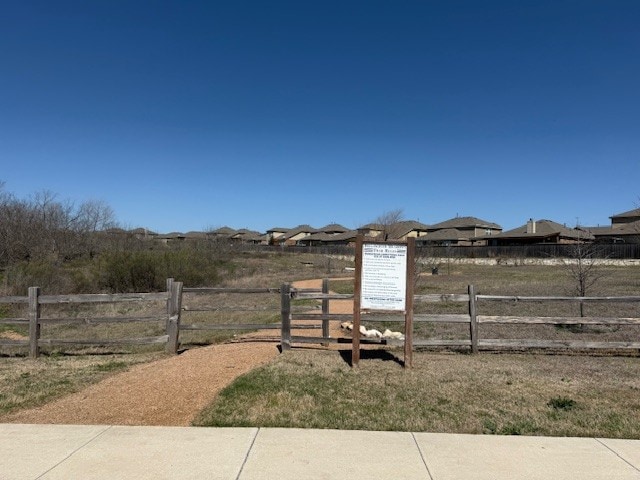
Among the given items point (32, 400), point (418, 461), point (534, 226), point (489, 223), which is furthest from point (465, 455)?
point (489, 223)

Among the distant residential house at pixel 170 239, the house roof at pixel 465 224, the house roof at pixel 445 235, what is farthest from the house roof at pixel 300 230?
the house roof at pixel 445 235

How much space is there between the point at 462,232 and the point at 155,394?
99059mm

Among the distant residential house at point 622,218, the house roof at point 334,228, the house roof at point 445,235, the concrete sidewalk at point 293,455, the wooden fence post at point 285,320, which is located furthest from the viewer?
the house roof at point 334,228

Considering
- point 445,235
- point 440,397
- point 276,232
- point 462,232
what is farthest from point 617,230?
point 276,232

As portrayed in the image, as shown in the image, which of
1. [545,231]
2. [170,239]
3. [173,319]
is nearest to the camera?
[173,319]

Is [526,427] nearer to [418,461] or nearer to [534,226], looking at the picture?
[418,461]

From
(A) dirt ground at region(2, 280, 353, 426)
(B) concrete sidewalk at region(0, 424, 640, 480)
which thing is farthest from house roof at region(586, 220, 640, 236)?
(B) concrete sidewalk at region(0, 424, 640, 480)

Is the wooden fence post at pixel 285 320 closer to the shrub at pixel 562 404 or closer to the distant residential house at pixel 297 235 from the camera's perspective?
the shrub at pixel 562 404

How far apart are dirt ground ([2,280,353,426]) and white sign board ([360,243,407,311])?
211 cm

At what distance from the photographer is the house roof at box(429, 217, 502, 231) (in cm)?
10194

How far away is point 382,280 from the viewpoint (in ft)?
27.7

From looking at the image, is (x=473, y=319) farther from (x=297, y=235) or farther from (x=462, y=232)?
(x=297, y=235)

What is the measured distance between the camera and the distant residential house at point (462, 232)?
95812 millimetres

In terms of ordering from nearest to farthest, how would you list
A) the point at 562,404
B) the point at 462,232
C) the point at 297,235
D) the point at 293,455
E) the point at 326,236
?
the point at 293,455 < the point at 562,404 < the point at 462,232 < the point at 326,236 < the point at 297,235
